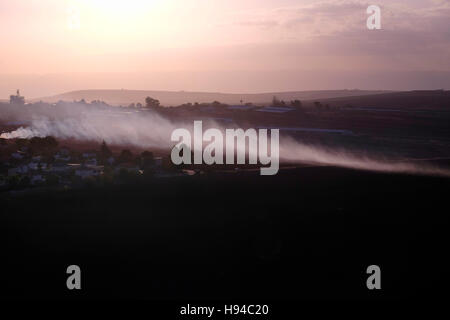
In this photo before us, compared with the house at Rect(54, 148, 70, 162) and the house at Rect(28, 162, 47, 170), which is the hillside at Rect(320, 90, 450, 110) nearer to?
the house at Rect(54, 148, 70, 162)

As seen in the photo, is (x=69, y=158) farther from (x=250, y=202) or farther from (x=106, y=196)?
(x=250, y=202)

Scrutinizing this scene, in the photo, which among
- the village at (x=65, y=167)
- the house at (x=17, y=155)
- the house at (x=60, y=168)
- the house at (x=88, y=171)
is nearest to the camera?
the village at (x=65, y=167)

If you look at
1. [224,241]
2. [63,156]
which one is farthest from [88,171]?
[224,241]

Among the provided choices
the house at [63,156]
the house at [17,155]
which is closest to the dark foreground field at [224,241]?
the house at [63,156]

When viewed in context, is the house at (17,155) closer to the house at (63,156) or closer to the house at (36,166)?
the house at (63,156)

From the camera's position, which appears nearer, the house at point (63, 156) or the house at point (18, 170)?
the house at point (18, 170)
